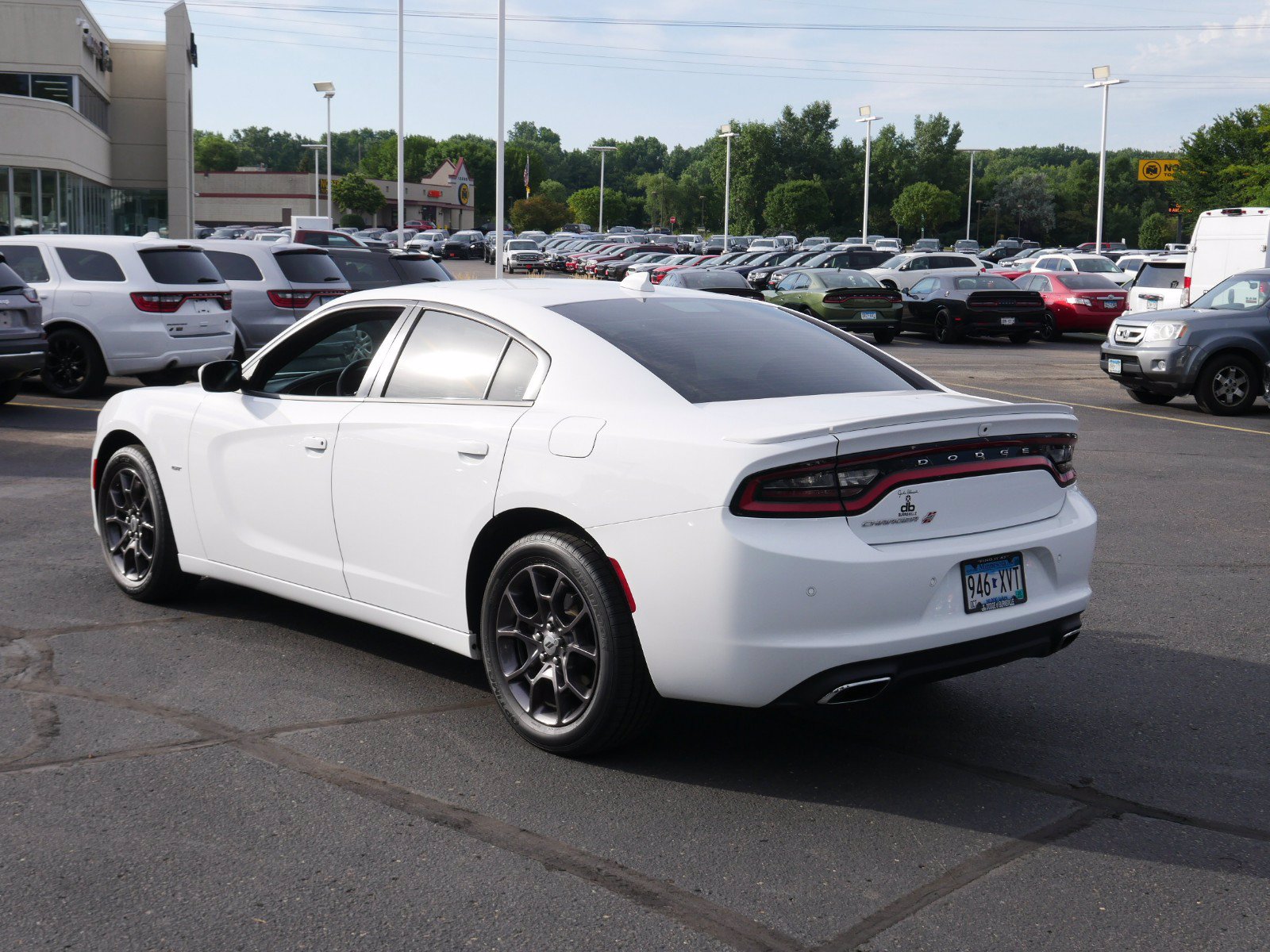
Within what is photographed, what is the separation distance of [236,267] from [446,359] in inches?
547

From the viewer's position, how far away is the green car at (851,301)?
90.6ft

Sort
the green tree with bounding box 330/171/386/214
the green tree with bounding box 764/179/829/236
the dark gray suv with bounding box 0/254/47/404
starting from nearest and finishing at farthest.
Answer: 1. the dark gray suv with bounding box 0/254/47/404
2. the green tree with bounding box 764/179/829/236
3. the green tree with bounding box 330/171/386/214

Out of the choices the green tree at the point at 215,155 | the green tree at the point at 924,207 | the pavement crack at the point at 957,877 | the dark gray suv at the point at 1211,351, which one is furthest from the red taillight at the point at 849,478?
the green tree at the point at 215,155

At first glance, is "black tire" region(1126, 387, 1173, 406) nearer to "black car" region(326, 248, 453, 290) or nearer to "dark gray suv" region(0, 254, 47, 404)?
"black car" region(326, 248, 453, 290)

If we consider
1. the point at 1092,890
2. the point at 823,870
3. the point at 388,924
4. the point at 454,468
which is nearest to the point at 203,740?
the point at 454,468

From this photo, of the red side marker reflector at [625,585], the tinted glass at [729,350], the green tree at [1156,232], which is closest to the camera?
the red side marker reflector at [625,585]

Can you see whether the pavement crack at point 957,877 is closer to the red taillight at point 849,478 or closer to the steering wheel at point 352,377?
the red taillight at point 849,478

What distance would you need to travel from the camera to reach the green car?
27609 millimetres

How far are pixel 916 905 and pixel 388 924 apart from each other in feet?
4.36

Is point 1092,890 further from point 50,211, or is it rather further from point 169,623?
point 50,211

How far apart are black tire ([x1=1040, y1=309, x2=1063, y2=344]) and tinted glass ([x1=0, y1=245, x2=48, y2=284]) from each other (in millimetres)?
19913

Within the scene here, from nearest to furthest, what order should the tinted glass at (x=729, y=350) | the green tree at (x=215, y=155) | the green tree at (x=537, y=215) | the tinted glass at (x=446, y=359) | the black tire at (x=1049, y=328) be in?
the tinted glass at (x=729, y=350), the tinted glass at (x=446, y=359), the black tire at (x=1049, y=328), the green tree at (x=537, y=215), the green tree at (x=215, y=155)

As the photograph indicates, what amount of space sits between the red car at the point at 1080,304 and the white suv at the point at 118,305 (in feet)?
62.4

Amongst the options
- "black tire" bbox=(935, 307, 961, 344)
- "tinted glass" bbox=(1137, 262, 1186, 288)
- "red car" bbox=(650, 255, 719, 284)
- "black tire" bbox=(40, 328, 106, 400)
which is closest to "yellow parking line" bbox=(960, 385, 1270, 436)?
"tinted glass" bbox=(1137, 262, 1186, 288)
